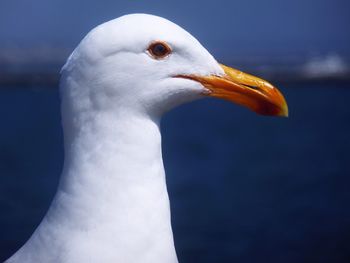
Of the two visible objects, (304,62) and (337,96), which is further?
(304,62)

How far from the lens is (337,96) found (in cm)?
1161

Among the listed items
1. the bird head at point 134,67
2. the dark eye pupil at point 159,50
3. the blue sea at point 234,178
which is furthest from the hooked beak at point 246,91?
the blue sea at point 234,178

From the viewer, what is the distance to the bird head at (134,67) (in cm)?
223

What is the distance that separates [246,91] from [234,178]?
472 cm

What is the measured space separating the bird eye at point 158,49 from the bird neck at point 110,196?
179mm

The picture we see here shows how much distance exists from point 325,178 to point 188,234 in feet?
6.34

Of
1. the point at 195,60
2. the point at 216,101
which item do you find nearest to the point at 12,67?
the point at 216,101

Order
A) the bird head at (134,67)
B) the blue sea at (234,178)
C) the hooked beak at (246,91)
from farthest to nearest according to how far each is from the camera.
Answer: the blue sea at (234,178) → the hooked beak at (246,91) → the bird head at (134,67)

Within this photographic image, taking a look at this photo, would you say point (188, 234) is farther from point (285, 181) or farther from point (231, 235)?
point (285, 181)

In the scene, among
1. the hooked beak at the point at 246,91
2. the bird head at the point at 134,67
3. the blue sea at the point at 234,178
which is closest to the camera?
the bird head at the point at 134,67

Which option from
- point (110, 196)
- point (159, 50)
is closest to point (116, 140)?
point (110, 196)

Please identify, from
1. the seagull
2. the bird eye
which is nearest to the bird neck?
the seagull

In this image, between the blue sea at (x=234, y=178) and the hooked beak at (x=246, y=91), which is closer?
the hooked beak at (x=246, y=91)

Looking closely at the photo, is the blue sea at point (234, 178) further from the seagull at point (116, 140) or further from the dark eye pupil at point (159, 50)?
the dark eye pupil at point (159, 50)
